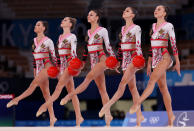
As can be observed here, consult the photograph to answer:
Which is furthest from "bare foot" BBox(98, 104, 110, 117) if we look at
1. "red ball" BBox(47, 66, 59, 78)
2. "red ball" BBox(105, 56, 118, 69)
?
"red ball" BBox(47, 66, 59, 78)

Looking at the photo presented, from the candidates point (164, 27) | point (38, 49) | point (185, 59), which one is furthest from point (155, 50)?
point (185, 59)

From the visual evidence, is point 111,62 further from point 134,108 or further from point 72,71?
point 134,108

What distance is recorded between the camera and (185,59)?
13.4 meters

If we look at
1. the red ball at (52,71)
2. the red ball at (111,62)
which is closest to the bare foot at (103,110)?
the red ball at (111,62)

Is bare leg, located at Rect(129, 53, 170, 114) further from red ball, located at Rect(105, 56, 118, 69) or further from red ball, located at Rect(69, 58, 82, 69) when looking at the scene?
red ball, located at Rect(69, 58, 82, 69)

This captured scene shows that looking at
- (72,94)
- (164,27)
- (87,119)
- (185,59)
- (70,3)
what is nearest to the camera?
(164,27)

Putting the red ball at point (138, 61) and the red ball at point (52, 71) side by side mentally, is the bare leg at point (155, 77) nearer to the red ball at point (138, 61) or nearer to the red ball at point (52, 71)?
the red ball at point (138, 61)

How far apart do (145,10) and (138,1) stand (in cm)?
40

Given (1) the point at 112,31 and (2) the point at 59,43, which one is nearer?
(2) the point at 59,43

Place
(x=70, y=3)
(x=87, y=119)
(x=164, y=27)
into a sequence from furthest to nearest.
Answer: (x=70, y=3) < (x=87, y=119) < (x=164, y=27)

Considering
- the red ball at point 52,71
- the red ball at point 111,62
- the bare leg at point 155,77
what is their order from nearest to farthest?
the bare leg at point 155,77 < the red ball at point 111,62 < the red ball at point 52,71

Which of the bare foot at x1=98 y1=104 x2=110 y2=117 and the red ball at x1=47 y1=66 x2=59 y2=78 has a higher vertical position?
the red ball at x1=47 y1=66 x2=59 y2=78

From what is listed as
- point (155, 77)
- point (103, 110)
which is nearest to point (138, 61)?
point (155, 77)

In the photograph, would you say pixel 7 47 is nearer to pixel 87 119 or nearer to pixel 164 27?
pixel 87 119
